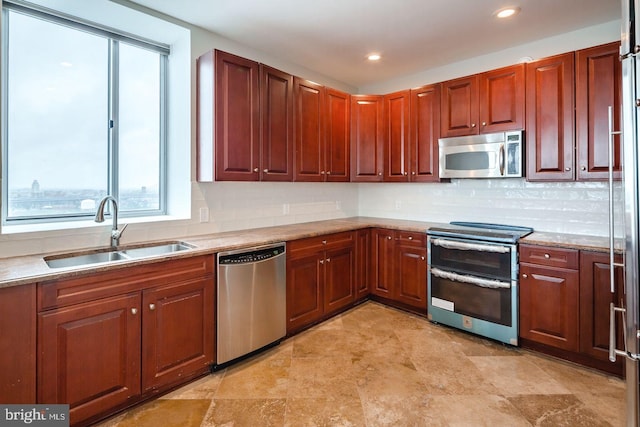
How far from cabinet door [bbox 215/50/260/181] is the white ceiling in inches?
14.4

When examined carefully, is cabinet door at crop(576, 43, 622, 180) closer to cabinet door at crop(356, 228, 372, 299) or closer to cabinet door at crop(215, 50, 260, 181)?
cabinet door at crop(356, 228, 372, 299)

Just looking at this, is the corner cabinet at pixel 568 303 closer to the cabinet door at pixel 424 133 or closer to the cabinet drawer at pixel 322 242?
the cabinet door at pixel 424 133

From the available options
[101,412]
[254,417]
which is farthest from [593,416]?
[101,412]

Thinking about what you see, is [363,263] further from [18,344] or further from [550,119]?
[18,344]

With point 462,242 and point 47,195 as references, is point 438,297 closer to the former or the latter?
point 462,242

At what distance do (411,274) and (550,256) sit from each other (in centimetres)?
129

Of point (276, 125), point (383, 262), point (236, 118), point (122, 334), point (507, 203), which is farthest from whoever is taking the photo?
point (383, 262)

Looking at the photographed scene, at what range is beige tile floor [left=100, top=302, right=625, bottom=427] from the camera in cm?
200

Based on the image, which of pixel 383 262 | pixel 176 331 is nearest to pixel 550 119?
pixel 383 262

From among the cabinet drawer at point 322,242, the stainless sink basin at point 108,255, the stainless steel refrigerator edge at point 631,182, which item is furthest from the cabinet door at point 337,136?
the stainless steel refrigerator edge at point 631,182

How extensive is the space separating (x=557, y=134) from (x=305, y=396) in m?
2.87

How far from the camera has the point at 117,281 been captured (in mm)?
1980

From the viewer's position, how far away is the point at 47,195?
8.14 ft

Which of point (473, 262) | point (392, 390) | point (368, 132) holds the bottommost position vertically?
point (392, 390)
